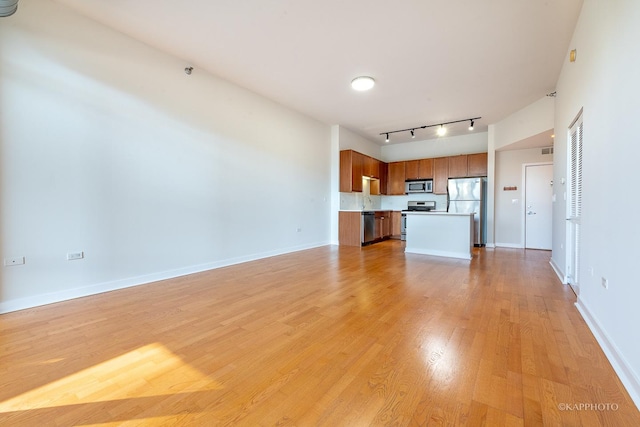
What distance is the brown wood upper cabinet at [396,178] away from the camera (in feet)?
27.9

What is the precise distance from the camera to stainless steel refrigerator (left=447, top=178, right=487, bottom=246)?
6984 millimetres

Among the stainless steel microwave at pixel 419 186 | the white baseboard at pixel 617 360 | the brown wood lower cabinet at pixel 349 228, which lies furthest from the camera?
the stainless steel microwave at pixel 419 186

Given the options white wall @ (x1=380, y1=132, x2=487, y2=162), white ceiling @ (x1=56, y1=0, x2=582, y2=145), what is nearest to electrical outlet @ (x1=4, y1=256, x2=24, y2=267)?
white ceiling @ (x1=56, y1=0, x2=582, y2=145)

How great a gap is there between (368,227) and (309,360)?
546 centimetres

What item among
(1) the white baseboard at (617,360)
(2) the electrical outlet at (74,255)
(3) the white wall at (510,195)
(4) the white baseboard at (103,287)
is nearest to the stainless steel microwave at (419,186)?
(3) the white wall at (510,195)

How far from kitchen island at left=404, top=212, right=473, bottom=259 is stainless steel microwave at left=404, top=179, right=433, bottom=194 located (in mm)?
2434

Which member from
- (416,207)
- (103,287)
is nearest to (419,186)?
(416,207)

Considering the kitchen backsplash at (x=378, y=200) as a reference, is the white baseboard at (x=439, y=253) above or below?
below

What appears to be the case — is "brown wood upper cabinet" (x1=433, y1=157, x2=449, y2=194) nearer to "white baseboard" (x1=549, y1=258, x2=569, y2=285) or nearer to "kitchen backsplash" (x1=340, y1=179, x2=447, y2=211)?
"kitchen backsplash" (x1=340, y1=179, x2=447, y2=211)

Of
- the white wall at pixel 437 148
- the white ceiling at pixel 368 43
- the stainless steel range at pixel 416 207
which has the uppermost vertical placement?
the white ceiling at pixel 368 43

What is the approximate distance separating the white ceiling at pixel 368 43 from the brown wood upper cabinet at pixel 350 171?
74.0 inches

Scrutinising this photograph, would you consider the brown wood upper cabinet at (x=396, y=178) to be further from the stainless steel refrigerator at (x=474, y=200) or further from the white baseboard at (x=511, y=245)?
the white baseboard at (x=511, y=245)

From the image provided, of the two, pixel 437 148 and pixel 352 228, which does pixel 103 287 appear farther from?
pixel 437 148

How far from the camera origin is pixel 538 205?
6441 mm
